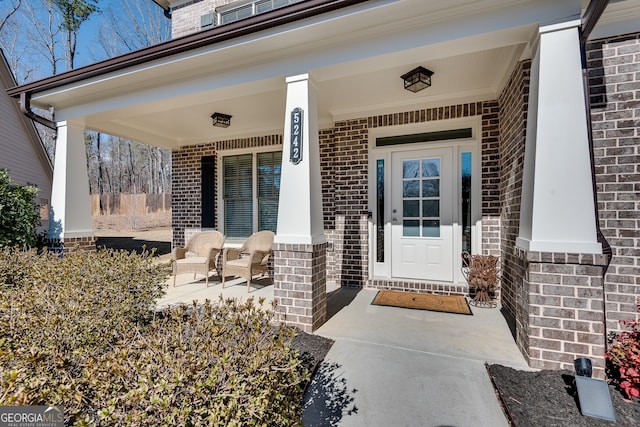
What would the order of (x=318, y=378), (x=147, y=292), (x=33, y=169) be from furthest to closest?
(x=33, y=169) → (x=147, y=292) → (x=318, y=378)

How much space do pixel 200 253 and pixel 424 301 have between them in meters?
4.12

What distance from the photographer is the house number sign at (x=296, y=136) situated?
3238mm

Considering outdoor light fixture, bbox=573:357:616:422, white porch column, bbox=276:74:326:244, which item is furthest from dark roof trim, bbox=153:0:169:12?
outdoor light fixture, bbox=573:357:616:422

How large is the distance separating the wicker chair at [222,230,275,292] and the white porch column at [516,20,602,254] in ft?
11.8

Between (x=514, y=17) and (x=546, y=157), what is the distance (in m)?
1.21

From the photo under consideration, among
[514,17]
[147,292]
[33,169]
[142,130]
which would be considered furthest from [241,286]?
[33,169]

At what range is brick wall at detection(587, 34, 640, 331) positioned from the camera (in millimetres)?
2742

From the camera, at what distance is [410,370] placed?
2432 mm

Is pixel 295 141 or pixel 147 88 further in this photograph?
pixel 147 88

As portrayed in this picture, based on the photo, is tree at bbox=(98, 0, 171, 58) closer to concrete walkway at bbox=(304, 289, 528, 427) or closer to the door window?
the door window

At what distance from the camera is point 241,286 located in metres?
5.10

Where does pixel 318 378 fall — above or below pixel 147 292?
below

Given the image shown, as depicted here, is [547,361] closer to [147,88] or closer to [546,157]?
[546,157]

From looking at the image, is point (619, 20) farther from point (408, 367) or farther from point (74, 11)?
point (74, 11)
